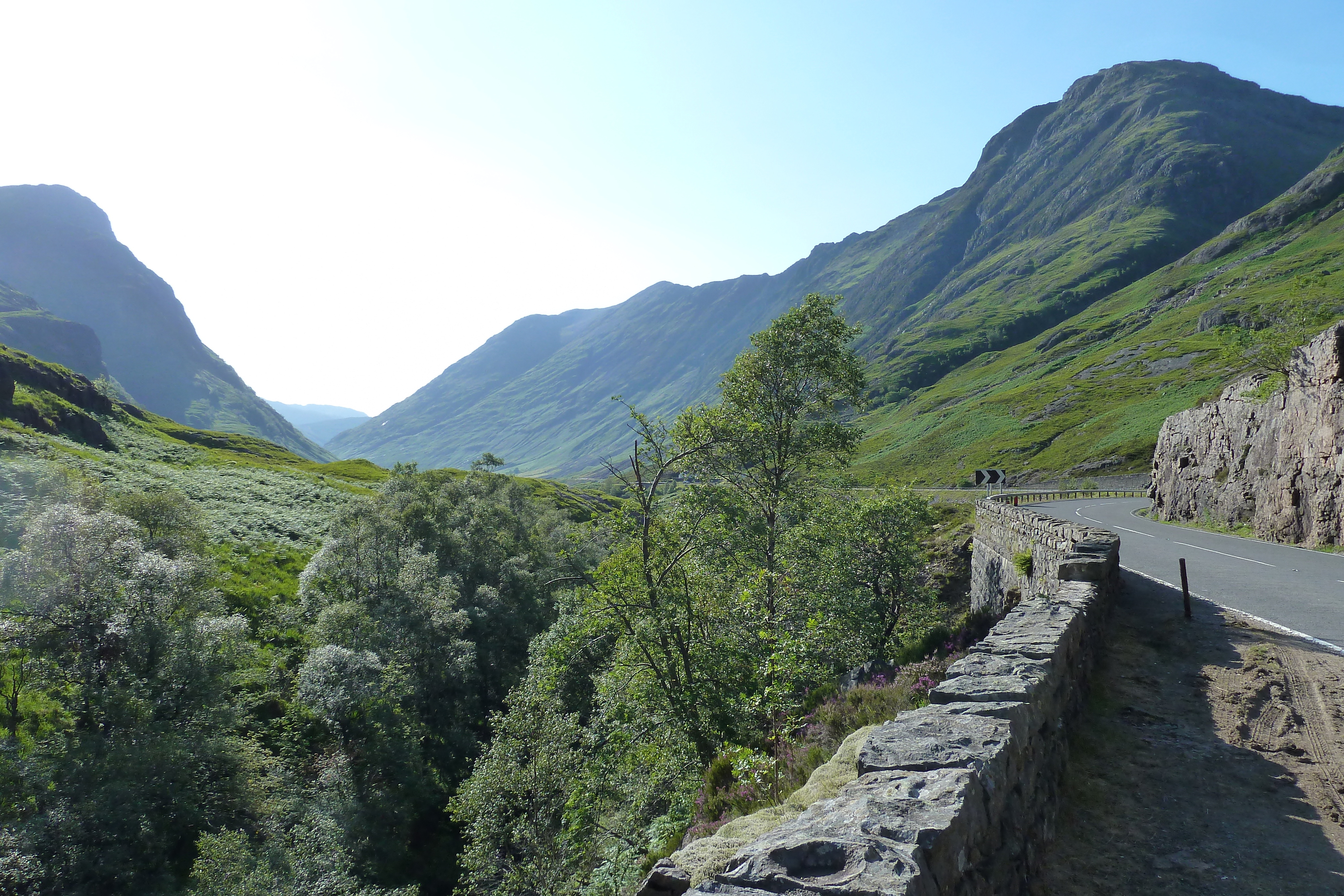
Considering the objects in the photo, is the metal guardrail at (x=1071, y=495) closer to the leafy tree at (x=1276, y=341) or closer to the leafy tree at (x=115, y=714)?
the leafy tree at (x=1276, y=341)

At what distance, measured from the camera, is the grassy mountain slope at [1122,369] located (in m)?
89.0

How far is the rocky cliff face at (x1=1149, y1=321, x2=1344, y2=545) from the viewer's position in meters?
22.5

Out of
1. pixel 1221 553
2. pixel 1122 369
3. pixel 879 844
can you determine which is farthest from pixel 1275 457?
pixel 1122 369

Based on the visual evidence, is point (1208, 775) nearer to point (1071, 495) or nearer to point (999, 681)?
point (999, 681)

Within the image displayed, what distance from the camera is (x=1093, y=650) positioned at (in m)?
10.5

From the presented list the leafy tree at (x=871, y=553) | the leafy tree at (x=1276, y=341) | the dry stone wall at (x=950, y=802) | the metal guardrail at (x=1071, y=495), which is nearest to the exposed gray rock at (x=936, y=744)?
the dry stone wall at (x=950, y=802)

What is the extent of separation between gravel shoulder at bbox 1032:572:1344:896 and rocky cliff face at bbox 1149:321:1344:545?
58.1ft

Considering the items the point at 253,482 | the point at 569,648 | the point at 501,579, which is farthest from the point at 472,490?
the point at 569,648

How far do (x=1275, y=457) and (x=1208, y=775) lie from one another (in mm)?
27743

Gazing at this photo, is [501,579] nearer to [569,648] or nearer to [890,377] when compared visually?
[569,648]

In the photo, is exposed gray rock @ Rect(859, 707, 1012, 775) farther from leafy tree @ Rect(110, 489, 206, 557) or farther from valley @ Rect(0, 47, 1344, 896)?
leafy tree @ Rect(110, 489, 206, 557)

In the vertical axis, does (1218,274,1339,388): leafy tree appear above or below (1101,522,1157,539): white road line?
above

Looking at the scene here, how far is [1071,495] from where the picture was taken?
205ft

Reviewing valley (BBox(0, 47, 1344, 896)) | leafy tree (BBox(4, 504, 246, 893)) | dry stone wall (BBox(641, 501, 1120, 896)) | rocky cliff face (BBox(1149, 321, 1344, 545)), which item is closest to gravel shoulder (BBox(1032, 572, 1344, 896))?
valley (BBox(0, 47, 1344, 896))
